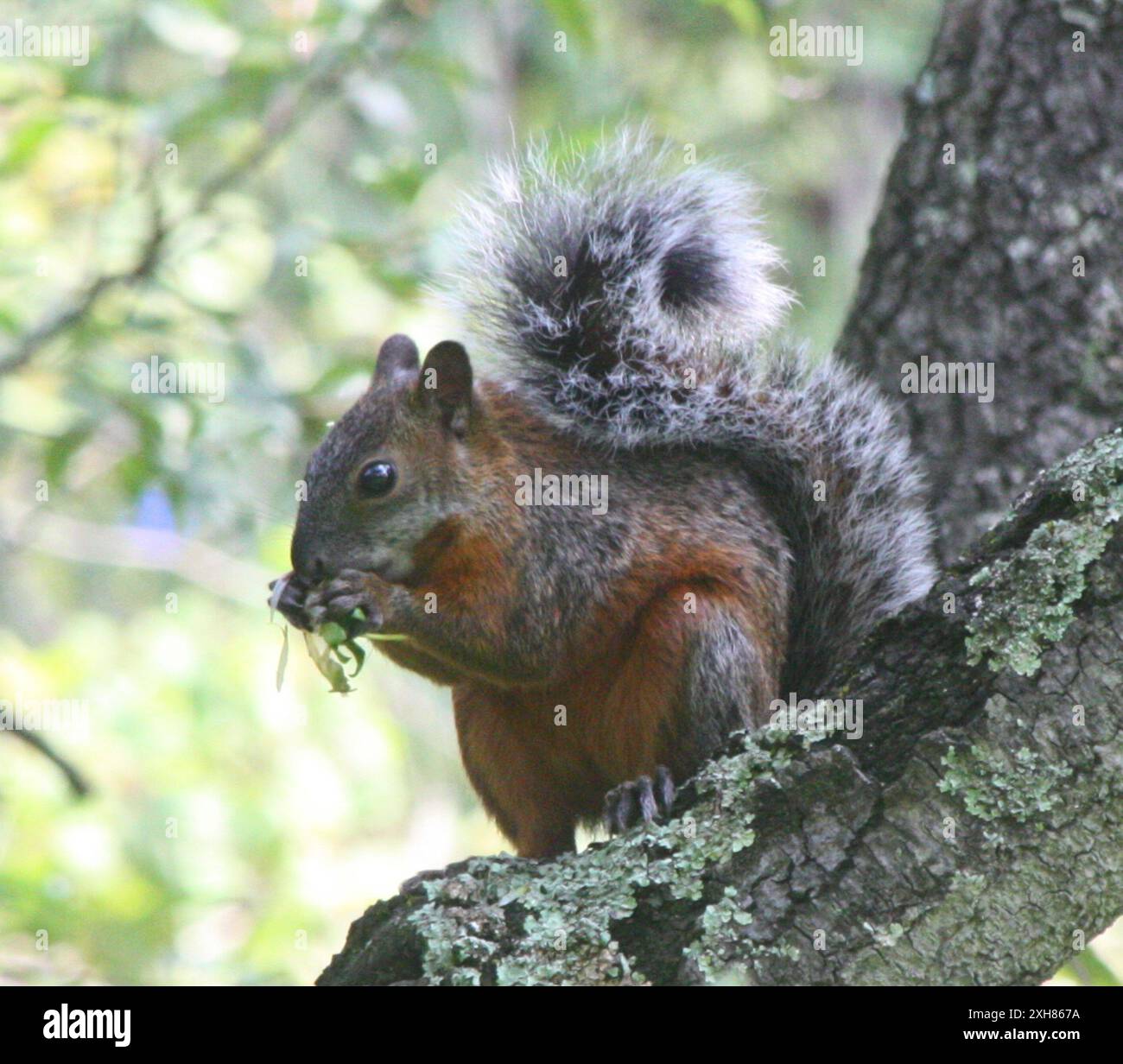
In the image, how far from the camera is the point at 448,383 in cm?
306

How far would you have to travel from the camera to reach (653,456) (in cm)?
308

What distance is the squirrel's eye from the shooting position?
2.85m

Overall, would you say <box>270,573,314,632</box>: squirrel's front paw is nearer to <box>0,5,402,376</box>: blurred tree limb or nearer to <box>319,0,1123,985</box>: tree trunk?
<box>319,0,1123,985</box>: tree trunk

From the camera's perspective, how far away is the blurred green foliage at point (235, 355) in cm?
372

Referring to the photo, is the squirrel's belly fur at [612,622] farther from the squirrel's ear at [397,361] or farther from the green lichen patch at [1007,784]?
the green lichen patch at [1007,784]

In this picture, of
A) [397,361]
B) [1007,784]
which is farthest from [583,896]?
[397,361]

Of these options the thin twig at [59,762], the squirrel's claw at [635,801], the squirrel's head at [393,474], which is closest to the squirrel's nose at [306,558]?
the squirrel's head at [393,474]

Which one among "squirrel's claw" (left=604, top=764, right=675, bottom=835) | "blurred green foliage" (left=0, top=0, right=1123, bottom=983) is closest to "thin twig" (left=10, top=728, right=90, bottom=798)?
"blurred green foliage" (left=0, top=0, right=1123, bottom=983)

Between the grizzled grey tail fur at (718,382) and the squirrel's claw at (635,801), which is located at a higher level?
the grizzled grey tail fur at (718,382)

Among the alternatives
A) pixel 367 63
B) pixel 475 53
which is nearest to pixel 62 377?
pixel 367 63

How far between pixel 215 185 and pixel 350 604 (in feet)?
5.73

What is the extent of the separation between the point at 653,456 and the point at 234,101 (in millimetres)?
1527

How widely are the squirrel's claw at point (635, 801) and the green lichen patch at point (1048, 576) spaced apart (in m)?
0.83

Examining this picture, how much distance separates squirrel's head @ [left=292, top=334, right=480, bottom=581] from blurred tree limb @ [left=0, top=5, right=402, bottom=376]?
104cm
